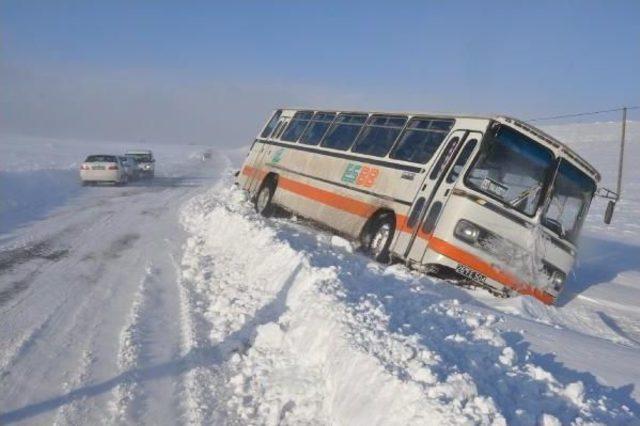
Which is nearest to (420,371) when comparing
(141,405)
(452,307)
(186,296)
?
(141,405)

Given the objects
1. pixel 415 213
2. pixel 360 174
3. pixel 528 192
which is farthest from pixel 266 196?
pixel 528 192

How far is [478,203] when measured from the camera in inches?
372

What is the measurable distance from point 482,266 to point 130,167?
74.5ft

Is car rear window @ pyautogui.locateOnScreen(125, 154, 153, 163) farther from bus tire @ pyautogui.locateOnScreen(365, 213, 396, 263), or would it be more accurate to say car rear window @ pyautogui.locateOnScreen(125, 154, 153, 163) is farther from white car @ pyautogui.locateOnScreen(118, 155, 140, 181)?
bus tire @ pyautogui.locateOnScreen(365, 213, 396, 263)

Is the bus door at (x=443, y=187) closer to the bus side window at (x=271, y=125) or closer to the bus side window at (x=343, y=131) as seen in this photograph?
the bus side window at (x=343, y=131)

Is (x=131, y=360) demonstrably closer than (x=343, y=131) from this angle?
Yes

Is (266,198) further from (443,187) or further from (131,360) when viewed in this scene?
(131,360)

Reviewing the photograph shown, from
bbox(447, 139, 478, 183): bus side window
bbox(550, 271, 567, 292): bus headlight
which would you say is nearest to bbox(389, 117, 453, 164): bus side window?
bbox(447, 139, 478, 183): bus side window

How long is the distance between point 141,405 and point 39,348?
63.3 inches

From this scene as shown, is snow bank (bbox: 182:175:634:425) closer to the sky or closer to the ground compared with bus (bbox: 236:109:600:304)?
closer to the ground

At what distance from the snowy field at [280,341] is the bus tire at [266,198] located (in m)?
4.92

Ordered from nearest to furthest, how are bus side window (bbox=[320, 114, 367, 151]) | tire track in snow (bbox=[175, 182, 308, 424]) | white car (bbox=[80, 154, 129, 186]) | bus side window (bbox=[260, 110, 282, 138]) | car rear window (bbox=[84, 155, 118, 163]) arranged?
tire track in snow (bbox=[175, 182, 308, 424]) < bus side window (bbox=[320, 114, 367, 151]) < bus side window (bbox=[260, 110, 282, 138]) < white car (bbox=[80, 154, 129, 186]) < car rear window (bbox=[84, 155, 118, 163])

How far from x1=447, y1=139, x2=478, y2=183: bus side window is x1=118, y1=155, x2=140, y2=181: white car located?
20544 mm

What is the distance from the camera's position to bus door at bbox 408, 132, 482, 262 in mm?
Answer: 9859
